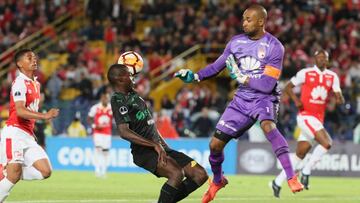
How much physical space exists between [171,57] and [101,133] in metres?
9.18

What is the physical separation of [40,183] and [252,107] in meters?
8.18

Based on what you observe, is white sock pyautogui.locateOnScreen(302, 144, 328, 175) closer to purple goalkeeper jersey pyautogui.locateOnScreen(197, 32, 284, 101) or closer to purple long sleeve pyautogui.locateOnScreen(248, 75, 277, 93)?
purple goalkeeper jersey pyautogui.locateOnScreen(197, 32, 284, 101)

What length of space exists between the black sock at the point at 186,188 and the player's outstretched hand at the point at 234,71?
1613 mm

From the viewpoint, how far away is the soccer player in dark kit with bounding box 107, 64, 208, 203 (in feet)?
37.7

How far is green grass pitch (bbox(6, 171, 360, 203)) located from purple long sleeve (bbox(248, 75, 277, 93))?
261 centimetres

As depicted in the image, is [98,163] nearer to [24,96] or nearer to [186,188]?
[24,96]

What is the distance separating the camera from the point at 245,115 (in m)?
12.9

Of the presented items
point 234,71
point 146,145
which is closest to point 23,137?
point 146,145

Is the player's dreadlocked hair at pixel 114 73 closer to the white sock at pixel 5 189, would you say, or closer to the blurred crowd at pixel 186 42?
the white sock at pixel 5 189

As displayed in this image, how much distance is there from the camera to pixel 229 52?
13.1 meters

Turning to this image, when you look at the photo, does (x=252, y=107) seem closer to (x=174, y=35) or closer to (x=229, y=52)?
(x=229, y=52)

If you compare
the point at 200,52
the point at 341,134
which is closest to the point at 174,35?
the point at 200,52

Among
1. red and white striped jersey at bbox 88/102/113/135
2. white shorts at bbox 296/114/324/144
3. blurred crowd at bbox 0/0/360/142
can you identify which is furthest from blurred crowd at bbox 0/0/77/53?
white shorts at bbox 296/114/324/144

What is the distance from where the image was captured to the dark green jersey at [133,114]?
11.5 metres
